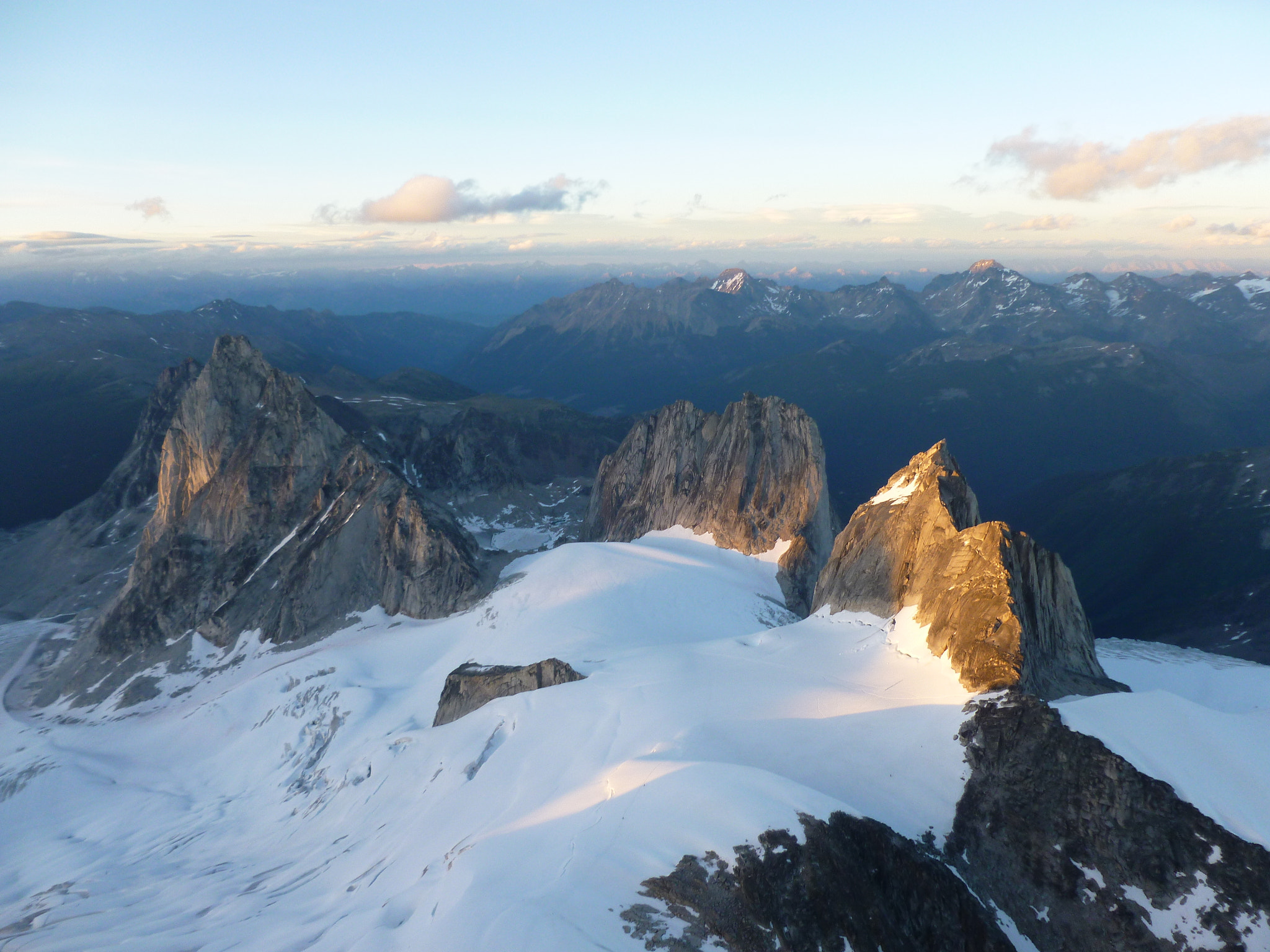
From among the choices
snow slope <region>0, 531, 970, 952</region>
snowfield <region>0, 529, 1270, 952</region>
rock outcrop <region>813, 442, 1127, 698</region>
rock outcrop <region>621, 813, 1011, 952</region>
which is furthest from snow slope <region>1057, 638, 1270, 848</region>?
rock outcrop <region>621, 813, 1011, 952</region>

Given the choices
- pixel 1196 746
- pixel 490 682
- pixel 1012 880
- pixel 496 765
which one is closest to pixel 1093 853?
pixel 1012 880

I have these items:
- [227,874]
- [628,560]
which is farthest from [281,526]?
[227,874]

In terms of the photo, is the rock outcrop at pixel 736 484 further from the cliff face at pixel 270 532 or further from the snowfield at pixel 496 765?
the cliff face at pixel 270 532

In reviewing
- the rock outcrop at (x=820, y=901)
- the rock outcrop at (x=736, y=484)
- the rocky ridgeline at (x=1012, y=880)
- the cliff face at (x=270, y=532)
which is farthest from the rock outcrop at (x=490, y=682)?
the rock outcrop at (x=736, y=484)

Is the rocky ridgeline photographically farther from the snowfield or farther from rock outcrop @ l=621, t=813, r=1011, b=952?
the snowfield

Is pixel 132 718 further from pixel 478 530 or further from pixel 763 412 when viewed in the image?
pixel 763 412
